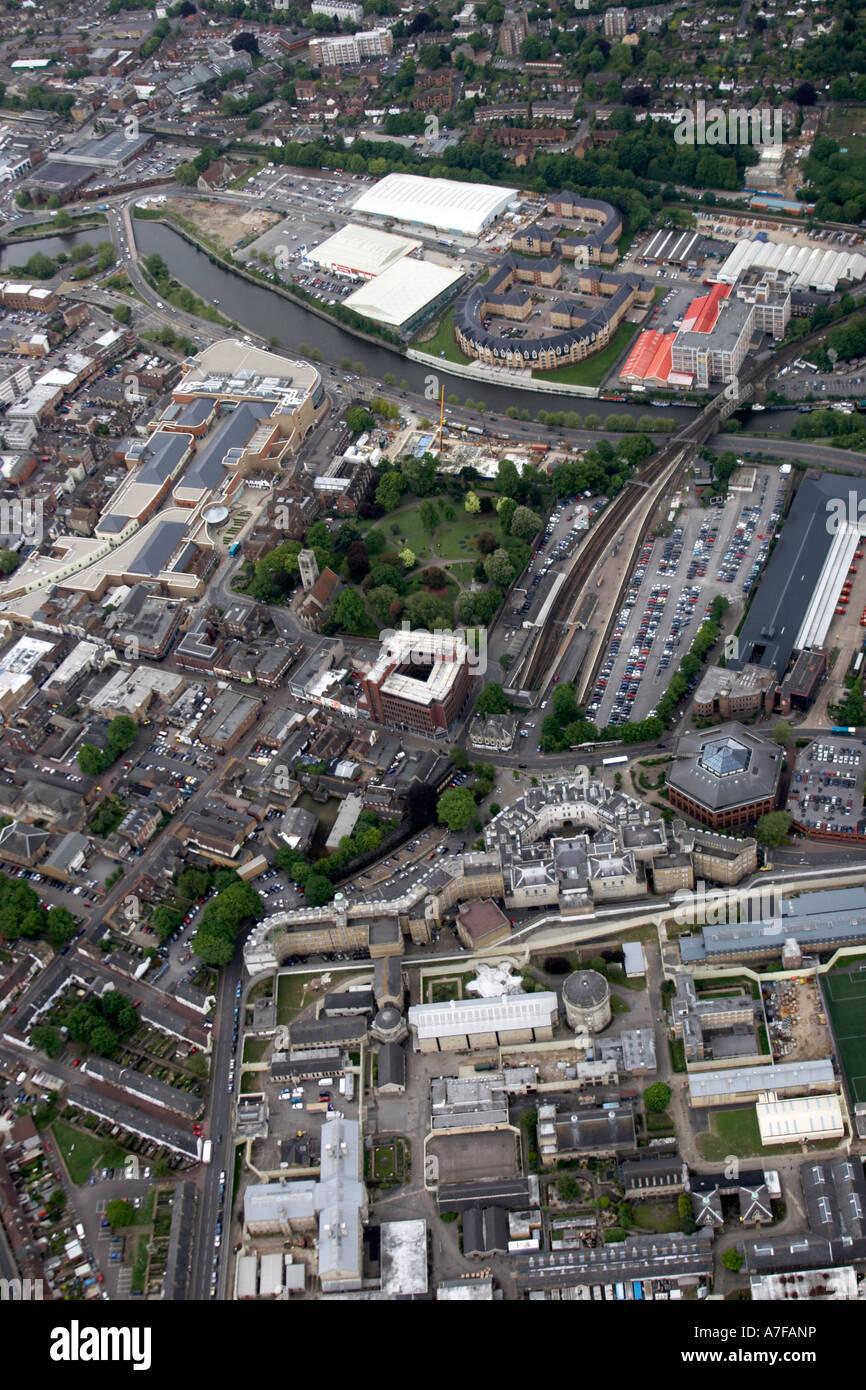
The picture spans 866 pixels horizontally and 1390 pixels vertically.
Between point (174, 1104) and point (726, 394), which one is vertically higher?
point (726, 394)

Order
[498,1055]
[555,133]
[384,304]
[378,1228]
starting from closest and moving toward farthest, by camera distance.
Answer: [378,1228]
[498,1055]
[384,304]
[555,133]

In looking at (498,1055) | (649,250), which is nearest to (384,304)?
(649,250)

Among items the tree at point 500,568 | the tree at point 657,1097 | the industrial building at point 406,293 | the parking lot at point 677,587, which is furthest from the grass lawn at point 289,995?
the industrial building at point 406,293

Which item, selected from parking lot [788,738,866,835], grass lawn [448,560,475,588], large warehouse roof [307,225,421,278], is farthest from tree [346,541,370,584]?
large warehouse roof [307,225,421,278]

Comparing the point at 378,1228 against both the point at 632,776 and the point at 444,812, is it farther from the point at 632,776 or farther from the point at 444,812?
the point at 632,776

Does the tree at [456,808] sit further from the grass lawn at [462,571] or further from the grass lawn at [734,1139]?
the grass lawn at [734,1139]

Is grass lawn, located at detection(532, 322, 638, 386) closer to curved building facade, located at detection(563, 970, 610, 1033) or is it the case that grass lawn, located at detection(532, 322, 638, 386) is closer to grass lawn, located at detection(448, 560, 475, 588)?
grass lawn, located at detection(448, 560, 475, 588)
